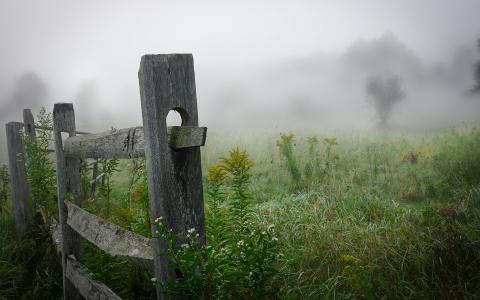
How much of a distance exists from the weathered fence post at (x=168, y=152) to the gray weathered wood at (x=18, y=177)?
241 inches

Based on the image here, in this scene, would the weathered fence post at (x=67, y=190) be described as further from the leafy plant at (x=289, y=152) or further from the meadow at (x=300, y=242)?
the leafy plant at (x=289, y=152)

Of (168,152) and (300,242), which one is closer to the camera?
(168,152)

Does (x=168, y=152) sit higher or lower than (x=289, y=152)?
higher

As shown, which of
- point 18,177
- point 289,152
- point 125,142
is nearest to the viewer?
point 125,142

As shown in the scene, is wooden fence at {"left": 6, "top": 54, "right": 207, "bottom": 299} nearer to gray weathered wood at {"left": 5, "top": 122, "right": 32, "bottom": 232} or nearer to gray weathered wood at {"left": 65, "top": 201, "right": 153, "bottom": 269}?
gray weathered wood at {"left": 65, "top": 201, "right": 153, "bottom": 269}

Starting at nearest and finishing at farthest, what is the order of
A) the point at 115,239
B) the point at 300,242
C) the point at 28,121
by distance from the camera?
the point at 115,239 → the point at 300,242 → the point at 28,121

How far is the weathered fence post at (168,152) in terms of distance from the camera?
2.07 metres

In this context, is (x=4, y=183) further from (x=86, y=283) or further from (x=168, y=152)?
(x=168, y=152)

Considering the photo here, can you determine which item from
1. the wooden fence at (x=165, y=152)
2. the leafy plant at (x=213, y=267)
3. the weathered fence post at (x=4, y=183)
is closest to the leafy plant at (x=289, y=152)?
the leafy plant at (x=213, y=267)

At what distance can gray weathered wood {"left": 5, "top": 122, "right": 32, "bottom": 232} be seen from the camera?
7105 millimetres

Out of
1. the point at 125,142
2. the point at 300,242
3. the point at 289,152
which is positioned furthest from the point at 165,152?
the point at 289,152

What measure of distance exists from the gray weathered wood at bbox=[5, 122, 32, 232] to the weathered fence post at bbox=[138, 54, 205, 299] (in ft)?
20.1

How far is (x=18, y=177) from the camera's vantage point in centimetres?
735

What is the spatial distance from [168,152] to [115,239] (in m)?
0.98
